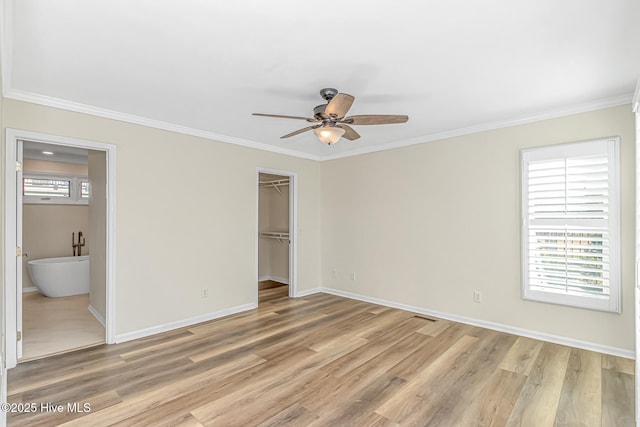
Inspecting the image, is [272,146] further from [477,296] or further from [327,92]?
[477,296]

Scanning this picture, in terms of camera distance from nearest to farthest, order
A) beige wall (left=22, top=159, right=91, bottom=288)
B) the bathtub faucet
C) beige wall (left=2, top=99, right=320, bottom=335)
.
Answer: beige wall (left=2, top=99, right=320, bottom=335) → beige wall (left=22, top=159, right=91, bottom=288) → the bathtub faucet

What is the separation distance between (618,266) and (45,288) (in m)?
7.84

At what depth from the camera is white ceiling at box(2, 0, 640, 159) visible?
1837 millimetres

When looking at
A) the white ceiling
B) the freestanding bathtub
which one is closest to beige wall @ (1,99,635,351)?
the white ceiling

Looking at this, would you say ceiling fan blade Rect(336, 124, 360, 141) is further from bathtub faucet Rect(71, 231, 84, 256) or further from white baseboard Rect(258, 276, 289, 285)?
bathtub faucet Rect(71, 231, 84, 256)

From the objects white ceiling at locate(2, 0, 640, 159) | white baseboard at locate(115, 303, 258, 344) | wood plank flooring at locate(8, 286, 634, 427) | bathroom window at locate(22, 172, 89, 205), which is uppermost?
white ceiling at locate(2, 0, 640, 159)

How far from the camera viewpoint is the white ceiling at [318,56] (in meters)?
1.84

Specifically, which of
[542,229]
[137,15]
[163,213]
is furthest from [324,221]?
Result: [137,15]

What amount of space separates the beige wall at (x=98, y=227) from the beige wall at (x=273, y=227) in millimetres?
2942

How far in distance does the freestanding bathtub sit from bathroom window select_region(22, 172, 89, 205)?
3.99ft

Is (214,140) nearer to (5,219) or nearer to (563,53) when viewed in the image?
(5,219)

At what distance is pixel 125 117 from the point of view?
3.52 metres

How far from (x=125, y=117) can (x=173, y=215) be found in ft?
3.97

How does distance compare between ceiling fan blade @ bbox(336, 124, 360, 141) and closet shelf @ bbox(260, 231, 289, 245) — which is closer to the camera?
ceiling fan blade @ bbox(336, 124, 360, 141)
